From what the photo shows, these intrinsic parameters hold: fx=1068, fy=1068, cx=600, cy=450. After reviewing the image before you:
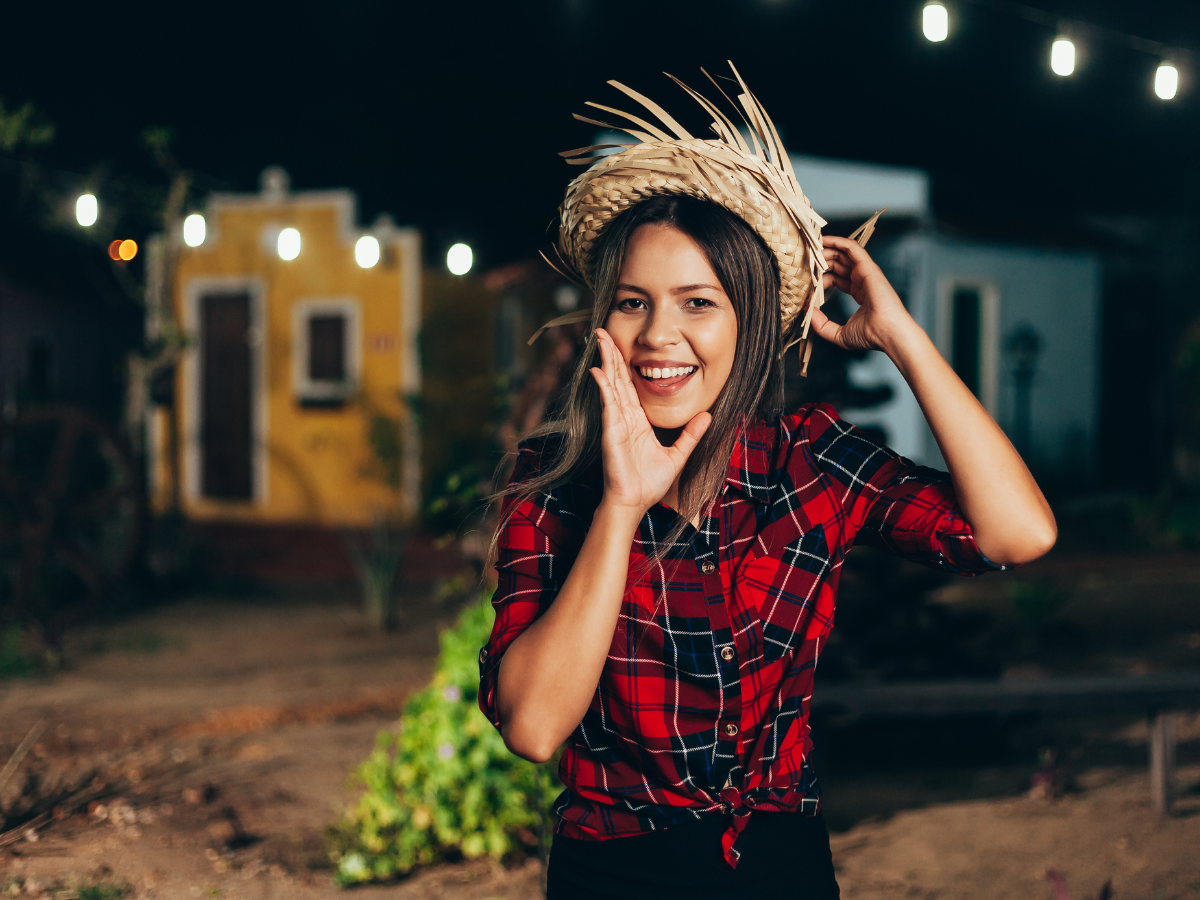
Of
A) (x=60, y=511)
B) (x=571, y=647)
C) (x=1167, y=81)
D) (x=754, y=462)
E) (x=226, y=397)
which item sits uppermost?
(x=1167, y=81)

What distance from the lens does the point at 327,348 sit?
12227mm

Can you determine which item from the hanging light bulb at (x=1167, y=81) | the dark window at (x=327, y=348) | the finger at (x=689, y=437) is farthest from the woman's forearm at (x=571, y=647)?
the dark window at (x=327, y=348)

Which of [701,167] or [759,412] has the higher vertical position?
[701,167]

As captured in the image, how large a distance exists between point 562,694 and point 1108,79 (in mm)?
8191

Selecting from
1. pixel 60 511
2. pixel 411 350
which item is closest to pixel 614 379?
pixel 60 511

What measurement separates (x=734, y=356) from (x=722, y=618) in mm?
367

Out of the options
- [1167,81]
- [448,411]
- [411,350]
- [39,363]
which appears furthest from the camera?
[39,363]

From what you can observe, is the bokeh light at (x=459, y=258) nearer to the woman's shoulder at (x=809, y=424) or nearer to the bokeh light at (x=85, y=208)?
the bokeh light at (x=85, y=208)

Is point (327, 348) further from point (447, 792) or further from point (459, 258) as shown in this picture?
point (447, 792)

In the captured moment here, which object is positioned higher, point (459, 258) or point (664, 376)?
point (459, 258)

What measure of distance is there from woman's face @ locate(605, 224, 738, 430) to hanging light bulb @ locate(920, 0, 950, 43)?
10.4 ft

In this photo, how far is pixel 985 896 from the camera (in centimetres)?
322

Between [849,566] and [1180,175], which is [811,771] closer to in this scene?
[849,566]

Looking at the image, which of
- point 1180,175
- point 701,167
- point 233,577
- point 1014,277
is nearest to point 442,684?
point 701,167
